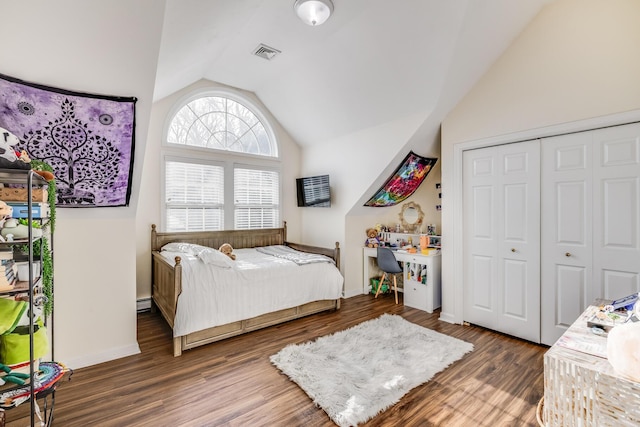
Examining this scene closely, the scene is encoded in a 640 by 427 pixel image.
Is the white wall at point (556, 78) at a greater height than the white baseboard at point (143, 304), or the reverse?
the white wall at point (556, 78)

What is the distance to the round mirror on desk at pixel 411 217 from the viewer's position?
4605mm

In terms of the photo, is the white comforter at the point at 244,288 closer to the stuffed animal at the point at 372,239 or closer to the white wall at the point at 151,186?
the white wall at the point at 151,186

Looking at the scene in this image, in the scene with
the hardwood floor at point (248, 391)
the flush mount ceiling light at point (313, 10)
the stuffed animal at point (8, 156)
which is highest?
the flush mount ceiling light at point (313, 10)

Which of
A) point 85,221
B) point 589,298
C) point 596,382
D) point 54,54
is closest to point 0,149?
point 54,54

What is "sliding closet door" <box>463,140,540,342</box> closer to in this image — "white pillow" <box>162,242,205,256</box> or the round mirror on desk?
the round mirror on desk

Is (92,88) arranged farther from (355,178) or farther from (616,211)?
(616,211)

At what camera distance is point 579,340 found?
1.49 metres

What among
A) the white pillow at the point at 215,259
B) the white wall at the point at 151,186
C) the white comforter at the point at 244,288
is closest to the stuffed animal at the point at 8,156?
the white comforter at the point at 244,288

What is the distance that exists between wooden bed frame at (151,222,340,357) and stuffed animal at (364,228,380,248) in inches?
34.6

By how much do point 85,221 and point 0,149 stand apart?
4.05 feet

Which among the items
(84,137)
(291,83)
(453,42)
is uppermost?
(291,83)

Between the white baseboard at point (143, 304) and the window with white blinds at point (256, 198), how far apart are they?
1524 millimetres

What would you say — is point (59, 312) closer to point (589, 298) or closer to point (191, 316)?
point (191, 316)

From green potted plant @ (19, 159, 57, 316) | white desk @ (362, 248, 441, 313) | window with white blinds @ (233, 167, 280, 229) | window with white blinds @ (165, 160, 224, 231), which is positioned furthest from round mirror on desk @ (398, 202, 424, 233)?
green potted plant @ (19, 159, 57, 316)
